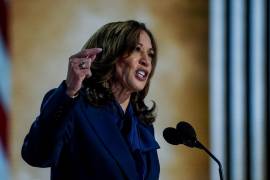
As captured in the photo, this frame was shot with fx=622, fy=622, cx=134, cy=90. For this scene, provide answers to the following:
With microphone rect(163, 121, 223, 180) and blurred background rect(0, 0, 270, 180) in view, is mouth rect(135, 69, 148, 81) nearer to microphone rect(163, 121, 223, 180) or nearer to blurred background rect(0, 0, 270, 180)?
microphone rect(163, 121, 223, 180)

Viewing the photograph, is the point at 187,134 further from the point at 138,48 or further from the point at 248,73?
the point at 248,73

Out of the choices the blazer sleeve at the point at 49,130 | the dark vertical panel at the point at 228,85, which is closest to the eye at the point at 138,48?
the blazer sleeve at the point at 49,130

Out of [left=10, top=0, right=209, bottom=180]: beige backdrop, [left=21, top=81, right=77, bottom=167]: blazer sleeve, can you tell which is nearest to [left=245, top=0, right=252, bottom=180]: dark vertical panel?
[left=10, top=0, right=209, bottom=180]: beige backdrop

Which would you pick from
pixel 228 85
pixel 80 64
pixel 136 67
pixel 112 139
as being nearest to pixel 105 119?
pixel 112 139

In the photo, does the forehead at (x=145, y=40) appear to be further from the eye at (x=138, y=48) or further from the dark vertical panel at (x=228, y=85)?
the dark vertical panel at (x=228, y=85)

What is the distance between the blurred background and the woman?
0.36 meters

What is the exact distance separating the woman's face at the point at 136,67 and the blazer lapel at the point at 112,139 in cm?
9

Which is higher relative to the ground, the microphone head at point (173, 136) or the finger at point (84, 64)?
the finger at point (84, 64)

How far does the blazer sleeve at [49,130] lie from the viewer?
1.01 metres

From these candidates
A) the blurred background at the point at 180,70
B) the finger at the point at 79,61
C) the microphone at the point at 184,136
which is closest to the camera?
the finger at the point at 79,61

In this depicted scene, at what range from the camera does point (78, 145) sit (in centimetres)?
115

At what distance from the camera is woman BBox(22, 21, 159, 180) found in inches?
40.9

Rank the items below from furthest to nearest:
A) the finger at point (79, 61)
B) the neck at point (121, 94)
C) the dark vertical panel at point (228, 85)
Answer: the dark vertical panel at point (228, 85), the neck at point (121, 94), the finger at point (79, 61)

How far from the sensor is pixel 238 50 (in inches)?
71.7
